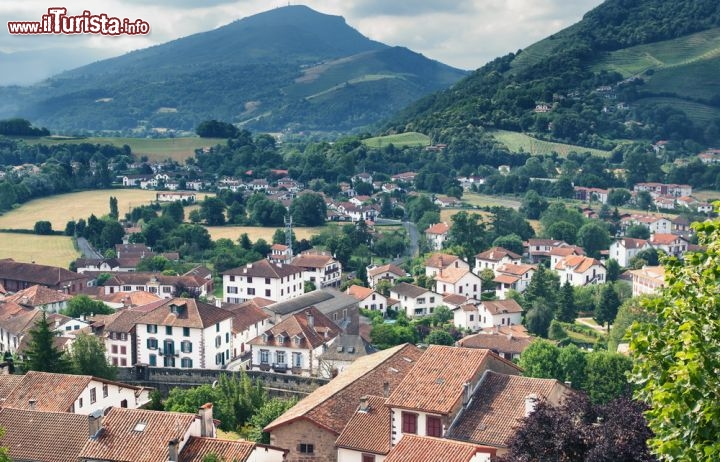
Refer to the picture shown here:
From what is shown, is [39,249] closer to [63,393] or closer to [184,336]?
[184,336]

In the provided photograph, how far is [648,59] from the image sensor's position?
→ 642 feet

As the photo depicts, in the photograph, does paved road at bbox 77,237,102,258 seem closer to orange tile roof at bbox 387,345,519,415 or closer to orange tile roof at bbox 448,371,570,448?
orange tile roof at bbox 387,345,519,415

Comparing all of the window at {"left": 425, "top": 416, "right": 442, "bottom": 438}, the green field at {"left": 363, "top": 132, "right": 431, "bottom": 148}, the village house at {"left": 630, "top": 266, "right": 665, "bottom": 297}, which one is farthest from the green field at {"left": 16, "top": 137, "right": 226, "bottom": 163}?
the window at {"left": 425, "top": 416, "right": 442, "bottom": 438}

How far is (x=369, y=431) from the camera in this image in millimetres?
27484

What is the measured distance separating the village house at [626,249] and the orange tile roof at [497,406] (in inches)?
2712

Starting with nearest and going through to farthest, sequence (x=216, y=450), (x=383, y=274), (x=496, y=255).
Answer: (x=216, y=450), (x=383, y=274), (x=496, y=255)

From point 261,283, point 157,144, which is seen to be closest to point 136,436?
point 261,283

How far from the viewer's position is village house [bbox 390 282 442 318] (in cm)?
7356

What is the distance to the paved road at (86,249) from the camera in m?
93.4

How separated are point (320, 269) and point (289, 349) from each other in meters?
31.4

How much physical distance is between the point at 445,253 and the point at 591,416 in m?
70.6

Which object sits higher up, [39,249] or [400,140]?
[400,140]

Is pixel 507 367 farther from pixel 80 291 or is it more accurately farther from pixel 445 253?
pixel 445 253

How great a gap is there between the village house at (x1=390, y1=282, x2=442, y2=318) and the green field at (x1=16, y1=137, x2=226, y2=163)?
306 ft
